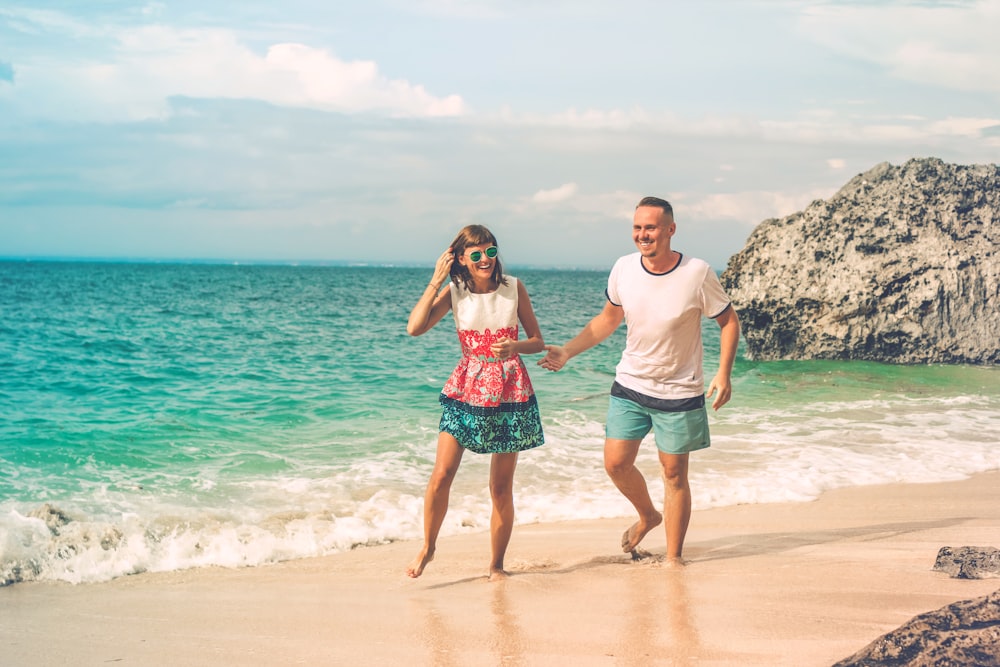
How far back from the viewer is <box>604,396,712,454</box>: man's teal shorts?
440 centimetres

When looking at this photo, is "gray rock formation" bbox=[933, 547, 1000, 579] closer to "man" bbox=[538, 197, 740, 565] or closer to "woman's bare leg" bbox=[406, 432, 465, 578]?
"man" bbox=[538, 197, 740, 565]

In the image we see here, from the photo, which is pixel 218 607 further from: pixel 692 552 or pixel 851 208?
pixel 851 208

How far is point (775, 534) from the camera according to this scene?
5469 mm

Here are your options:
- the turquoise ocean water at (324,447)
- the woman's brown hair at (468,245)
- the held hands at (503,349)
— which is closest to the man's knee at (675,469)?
the held hands at (503,349)

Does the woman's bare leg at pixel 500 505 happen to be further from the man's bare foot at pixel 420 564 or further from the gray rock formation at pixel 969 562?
the gray rock formation at pixel 969 562

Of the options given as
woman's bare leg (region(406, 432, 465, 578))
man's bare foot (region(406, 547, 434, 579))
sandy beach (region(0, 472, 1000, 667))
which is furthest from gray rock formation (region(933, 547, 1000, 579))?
man's bare foot (region(406, 547, 434, 579))

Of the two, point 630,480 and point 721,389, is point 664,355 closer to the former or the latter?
point 721,389

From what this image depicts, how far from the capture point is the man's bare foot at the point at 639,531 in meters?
4.76

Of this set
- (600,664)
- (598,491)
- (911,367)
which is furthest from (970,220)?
(600,664)

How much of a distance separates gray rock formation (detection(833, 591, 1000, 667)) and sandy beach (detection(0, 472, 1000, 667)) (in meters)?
0.39

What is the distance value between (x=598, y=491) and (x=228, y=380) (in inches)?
326

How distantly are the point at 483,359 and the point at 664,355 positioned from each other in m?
0.97

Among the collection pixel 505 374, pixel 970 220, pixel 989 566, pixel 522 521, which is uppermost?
pixel 970 220

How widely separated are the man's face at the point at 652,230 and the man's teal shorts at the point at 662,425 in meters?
0.84
